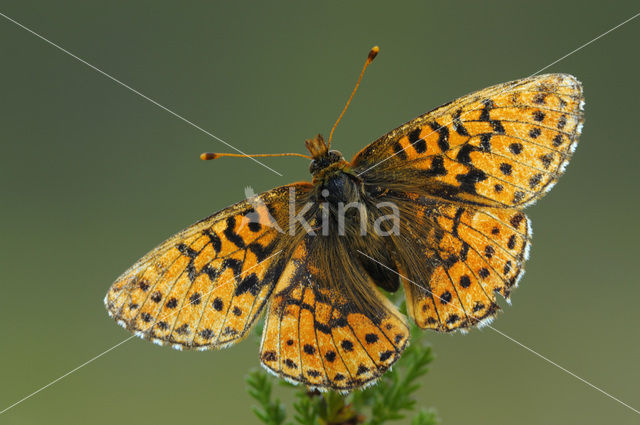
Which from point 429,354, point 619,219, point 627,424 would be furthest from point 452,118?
point 619,219

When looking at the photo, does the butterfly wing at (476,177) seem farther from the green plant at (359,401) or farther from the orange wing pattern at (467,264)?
the green plant at (359,401)

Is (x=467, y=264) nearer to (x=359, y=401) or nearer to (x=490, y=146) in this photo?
(x=490, y=146)

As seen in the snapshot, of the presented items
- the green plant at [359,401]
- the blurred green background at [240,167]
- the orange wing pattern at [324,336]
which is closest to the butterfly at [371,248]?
the orange wing pattern at [324,336]

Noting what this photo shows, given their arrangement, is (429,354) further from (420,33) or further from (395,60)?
(420,33)

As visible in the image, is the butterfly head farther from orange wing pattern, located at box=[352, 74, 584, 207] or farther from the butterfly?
orange wing pattern, located at box=[352, 74, 584, 207]

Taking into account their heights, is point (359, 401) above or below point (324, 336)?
below

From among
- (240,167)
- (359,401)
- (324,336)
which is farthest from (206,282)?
(240,167)
